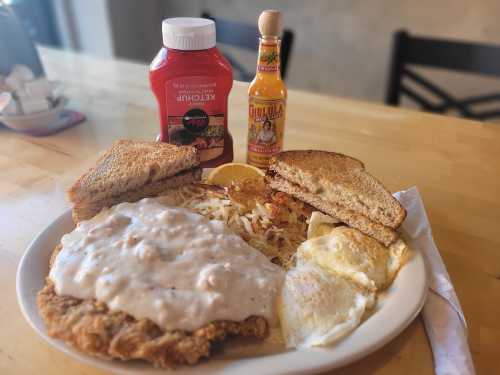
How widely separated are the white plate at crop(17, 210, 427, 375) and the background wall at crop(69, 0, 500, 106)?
276 cm

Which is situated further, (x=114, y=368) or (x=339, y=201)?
(x=339, y=201)

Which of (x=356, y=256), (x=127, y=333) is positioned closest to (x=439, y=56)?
(x=356, y=256)

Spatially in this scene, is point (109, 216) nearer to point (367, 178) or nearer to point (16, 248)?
point (16, 248)

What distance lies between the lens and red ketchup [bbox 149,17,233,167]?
1331 mm

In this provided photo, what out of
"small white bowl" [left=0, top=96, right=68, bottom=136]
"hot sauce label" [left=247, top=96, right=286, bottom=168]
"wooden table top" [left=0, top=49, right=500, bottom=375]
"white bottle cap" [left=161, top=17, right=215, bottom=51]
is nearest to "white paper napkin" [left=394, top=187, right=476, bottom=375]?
"wooden table top" [left=0, top=49, right=500, bottom=375]

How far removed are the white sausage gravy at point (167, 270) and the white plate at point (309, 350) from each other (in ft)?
0.24

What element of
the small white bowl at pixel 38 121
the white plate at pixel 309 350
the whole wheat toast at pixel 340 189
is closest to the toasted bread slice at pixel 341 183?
the whole wheat toast at pixel 340 189

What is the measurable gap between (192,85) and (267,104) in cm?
25

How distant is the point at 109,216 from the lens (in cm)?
112

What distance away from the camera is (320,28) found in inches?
143

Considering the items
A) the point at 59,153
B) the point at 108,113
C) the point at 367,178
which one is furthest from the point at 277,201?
the point at 108,113

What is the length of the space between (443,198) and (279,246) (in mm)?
672

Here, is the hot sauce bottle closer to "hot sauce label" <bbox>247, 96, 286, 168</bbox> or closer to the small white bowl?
"hot sauce label" <bbox>247, 96, 286, 168</bbox>

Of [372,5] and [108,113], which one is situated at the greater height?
[372,5]
